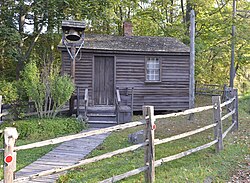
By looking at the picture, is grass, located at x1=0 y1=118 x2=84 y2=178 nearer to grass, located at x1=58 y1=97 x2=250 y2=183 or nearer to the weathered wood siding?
grass, located at x1=58 y1=97 x2=250 y2=183

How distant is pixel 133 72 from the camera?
47.1 feet

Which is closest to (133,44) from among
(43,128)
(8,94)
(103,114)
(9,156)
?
(103,114)

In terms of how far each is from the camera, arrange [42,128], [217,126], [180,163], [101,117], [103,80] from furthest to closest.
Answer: [103,80]
[101,117]
[42,128]
[217,126]
[180,163]

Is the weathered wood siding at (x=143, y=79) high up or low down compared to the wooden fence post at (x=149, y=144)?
up

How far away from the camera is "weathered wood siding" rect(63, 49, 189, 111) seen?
1391 cm

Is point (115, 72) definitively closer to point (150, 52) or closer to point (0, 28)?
point (150, 52)

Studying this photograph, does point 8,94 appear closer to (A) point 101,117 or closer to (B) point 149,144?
(A) point 101,117

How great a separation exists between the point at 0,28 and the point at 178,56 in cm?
977

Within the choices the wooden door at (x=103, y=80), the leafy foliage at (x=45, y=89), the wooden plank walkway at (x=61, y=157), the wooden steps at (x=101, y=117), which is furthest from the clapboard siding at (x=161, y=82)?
the wooden plank walkway at (x=61, y=157)

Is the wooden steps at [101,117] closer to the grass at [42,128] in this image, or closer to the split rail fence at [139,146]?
the grass at [42,128]

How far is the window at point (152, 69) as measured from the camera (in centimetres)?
1455

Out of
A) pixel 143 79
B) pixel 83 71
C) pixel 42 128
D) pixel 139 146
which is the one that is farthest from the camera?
pixel 143 79

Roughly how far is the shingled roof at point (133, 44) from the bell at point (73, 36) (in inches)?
55.9

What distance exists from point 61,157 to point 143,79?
8603 mm
